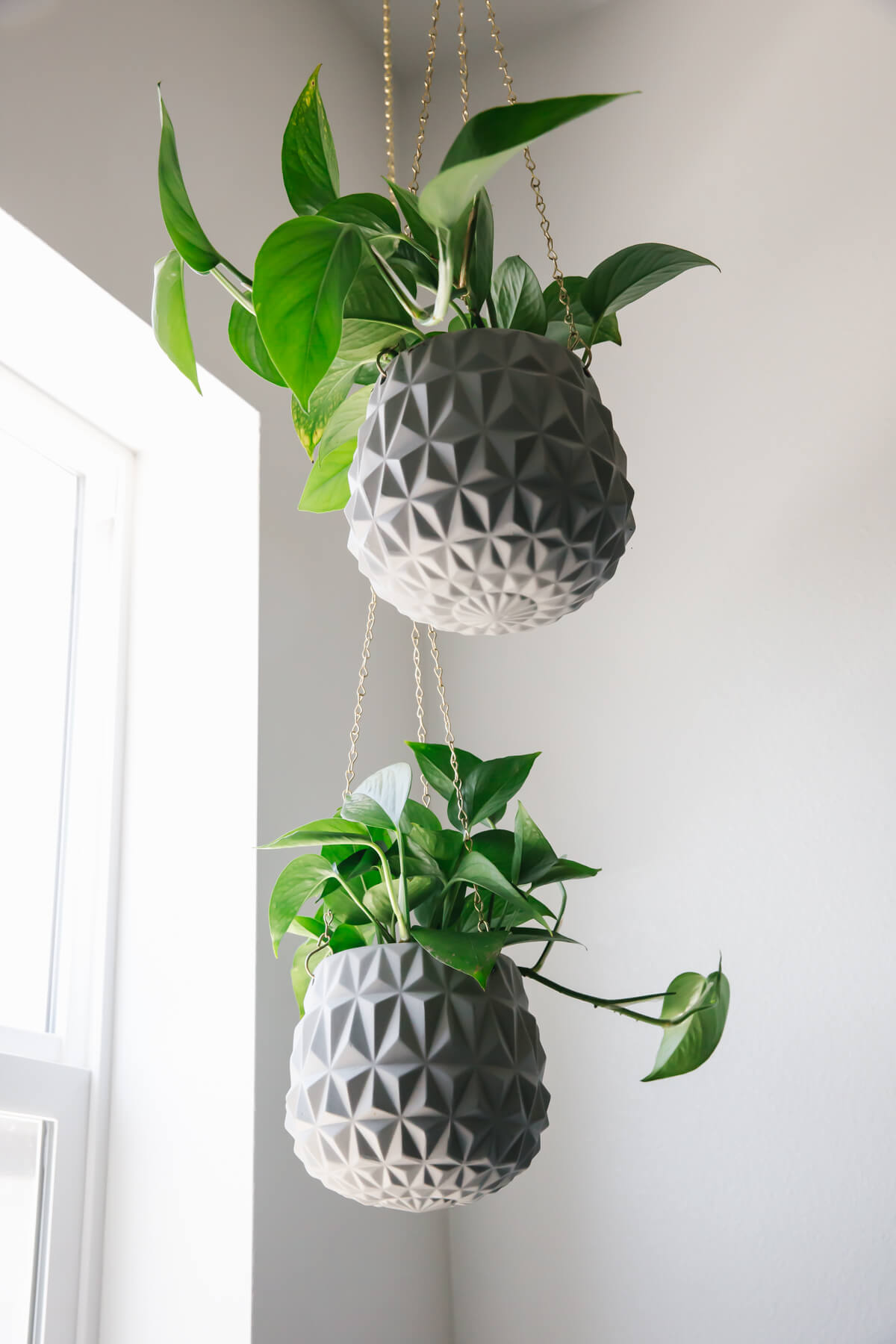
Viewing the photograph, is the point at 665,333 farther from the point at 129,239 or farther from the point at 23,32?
the point at 23,32

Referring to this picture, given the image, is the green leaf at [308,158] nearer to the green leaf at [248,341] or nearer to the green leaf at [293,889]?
the green leaf at [248,341]

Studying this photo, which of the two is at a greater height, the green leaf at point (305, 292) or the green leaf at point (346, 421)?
the green leaf at point (346, 421)

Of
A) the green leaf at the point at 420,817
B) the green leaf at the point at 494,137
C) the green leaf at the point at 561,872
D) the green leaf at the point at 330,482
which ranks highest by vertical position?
the green leaf at the point at 330,482

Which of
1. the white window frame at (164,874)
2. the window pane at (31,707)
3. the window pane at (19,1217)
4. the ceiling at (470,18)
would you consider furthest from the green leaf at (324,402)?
the ceiling at (470,18)

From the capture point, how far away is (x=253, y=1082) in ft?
4.51

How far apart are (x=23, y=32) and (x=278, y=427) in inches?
22.9

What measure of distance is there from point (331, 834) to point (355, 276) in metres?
0.42

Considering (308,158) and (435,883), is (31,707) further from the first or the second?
(308,158)

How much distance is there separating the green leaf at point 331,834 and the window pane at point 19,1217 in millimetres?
722

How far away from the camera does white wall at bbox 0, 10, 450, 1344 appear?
1.37 metres

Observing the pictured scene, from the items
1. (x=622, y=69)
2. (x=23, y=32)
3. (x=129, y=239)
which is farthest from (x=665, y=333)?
(x=23, y=32)

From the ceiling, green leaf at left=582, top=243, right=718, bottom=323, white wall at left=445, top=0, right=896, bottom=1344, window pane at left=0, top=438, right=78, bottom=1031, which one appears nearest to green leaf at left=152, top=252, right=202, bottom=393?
green leaf at left=582, top=243, right=718, bottom=323

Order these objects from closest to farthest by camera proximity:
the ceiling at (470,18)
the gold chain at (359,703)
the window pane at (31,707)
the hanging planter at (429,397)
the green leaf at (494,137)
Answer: the green leaf at (494,137), the hanging planter at (429,397), the gold chain at (359,703), the window pane at (31,707), the ceiling at (470,18)

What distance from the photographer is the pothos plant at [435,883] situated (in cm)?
88
